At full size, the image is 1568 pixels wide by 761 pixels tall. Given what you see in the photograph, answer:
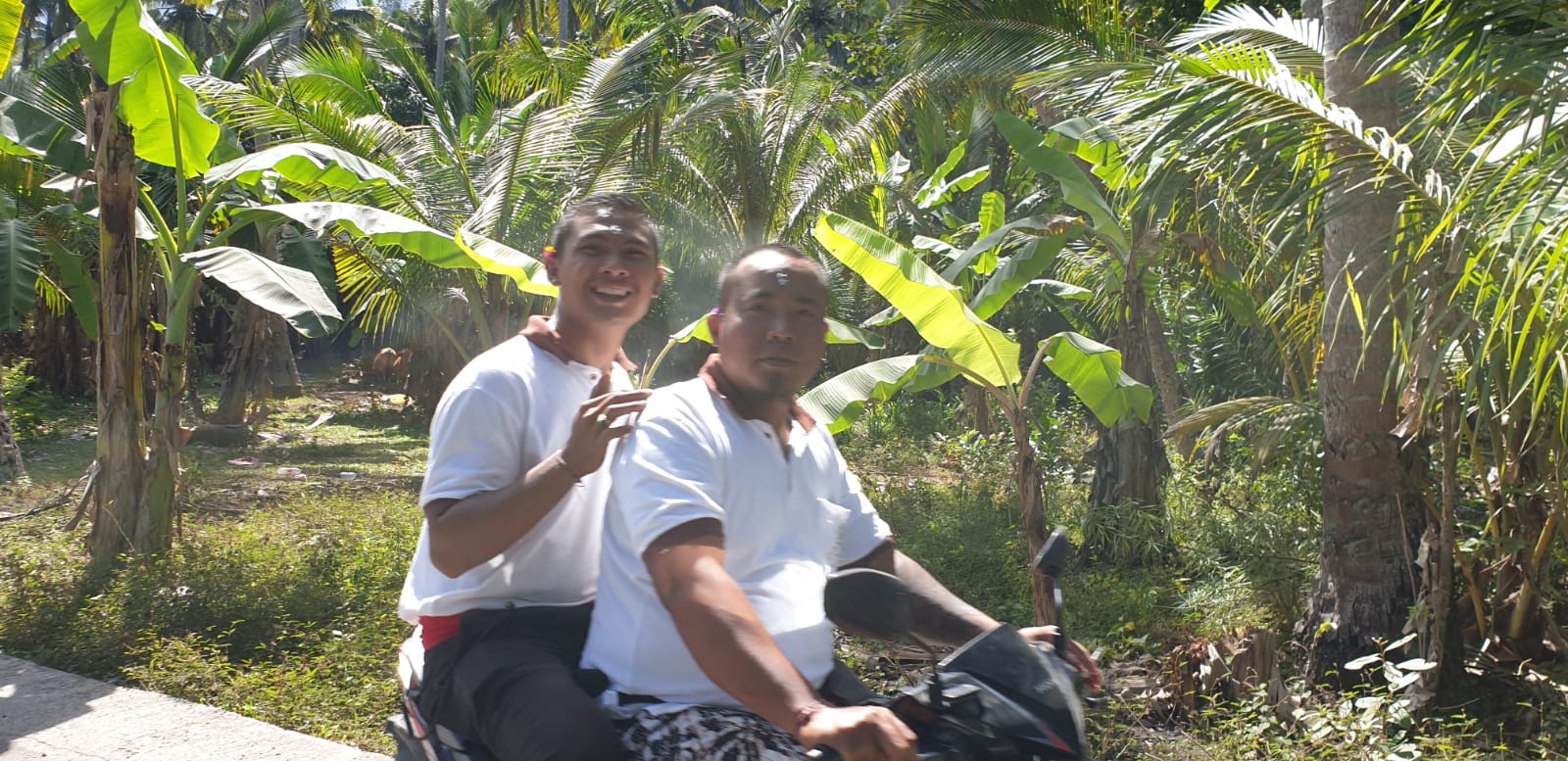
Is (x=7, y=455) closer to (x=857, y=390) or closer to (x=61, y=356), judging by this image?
(x=61, y=356)

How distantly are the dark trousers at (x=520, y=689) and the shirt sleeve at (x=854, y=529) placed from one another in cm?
55

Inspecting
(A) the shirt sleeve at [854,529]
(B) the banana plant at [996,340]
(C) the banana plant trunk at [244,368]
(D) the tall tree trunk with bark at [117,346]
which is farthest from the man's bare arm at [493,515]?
(C) the banana plant trunk at [244,368]

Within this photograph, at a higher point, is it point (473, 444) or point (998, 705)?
point (473, 444)

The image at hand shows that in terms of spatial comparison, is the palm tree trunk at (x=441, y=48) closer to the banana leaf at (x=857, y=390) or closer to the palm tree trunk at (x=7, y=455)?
the palm tree trunk at (x=7, y=455)

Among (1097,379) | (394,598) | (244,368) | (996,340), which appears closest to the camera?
(996,340)

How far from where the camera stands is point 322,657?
229 inches

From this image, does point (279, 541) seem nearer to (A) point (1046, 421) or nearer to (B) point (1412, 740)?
(B) point (1412, 740)

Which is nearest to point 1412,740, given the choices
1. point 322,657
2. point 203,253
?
point 322,657

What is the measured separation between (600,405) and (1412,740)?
411 centimetres

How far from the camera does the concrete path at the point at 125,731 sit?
178 inches

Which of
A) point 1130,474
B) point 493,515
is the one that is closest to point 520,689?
point 493,515

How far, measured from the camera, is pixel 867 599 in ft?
6.56

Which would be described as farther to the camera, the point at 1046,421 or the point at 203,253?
the point at 1046,421

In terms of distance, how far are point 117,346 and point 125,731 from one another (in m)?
2.93
